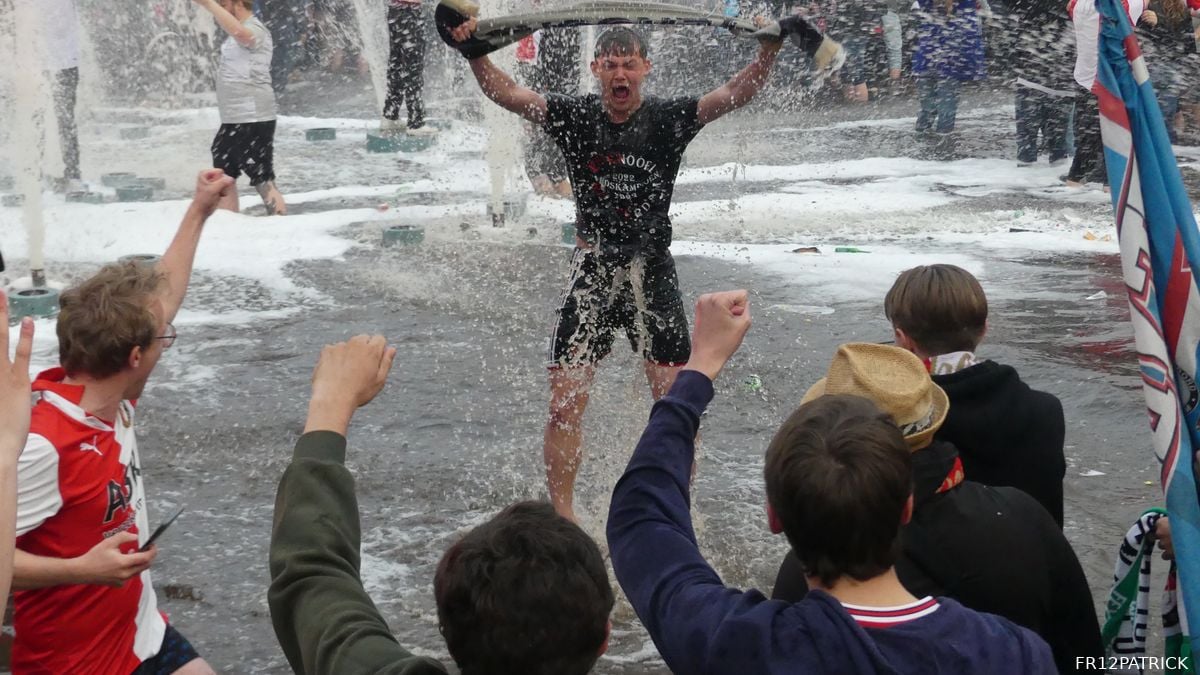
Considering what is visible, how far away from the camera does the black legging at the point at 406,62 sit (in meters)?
12.7

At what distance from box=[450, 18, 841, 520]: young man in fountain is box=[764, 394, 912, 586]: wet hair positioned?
8.94 ft

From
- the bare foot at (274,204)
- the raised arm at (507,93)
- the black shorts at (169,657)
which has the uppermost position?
the raised arm at (507,93)

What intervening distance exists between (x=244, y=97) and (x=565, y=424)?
618 cm

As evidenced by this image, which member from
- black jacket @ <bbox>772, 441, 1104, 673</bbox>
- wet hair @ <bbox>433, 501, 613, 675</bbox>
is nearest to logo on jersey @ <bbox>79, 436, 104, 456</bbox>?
wet hair @ <bbox>433, 501, 613, 675</bbox>

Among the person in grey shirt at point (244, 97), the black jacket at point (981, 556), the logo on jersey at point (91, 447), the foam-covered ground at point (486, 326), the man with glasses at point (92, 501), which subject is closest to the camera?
the black jacket at point (981, 556)

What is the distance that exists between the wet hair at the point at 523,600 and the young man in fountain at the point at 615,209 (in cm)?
288

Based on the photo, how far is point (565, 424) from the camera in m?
4.74

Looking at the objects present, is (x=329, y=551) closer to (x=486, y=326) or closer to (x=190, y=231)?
(x=190, y=231)

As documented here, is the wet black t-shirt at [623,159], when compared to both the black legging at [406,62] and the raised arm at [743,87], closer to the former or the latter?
the raised arm at [743,87]

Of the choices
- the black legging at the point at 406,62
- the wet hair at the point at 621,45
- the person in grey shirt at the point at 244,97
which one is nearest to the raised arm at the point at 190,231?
the wet hair at the point at 621,45

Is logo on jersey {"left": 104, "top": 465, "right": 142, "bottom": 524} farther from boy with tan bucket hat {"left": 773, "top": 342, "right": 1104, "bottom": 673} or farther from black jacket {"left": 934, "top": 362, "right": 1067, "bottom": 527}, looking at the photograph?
black jacket {"left": 934, "top": 362, "right": 1067, "bottom": 527}

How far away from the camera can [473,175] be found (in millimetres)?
12688

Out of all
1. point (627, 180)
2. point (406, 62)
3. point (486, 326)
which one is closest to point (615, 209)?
point (627, 180)

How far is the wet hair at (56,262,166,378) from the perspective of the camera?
113 inches
